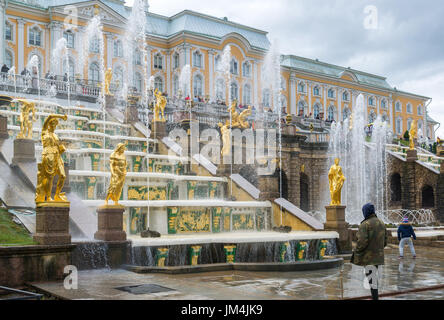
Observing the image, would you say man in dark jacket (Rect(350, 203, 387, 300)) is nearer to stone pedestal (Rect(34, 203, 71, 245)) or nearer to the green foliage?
stone pedestal (Rect(34, 203, 71, 245))

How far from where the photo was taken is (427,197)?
35.6 meters

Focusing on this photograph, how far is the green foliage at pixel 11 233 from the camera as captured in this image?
993 cm

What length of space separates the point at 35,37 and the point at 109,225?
134 ft

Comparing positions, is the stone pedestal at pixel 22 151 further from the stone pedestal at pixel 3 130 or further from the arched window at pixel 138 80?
the arched window at pixel 138 80

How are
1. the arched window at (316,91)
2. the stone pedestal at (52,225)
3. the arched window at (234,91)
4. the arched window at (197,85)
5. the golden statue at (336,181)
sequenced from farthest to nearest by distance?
the arched window at (316,91) < the arched window at (234,91) < the arched window at (197,85) < the golden statue at (336,181) < the stone pedestal at (52,225)

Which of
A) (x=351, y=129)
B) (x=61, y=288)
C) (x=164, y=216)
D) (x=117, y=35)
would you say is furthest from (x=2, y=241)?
(x=117, y=35)

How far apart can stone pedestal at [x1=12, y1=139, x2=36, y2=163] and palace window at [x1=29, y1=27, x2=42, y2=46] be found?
35848 millimetres

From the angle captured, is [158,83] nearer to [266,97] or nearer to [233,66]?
[233,66]

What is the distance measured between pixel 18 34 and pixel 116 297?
145ft

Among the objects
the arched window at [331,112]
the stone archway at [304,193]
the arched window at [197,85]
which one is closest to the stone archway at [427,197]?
the stone archway at [304,193]

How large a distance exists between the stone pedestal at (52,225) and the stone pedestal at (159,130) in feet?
48.9

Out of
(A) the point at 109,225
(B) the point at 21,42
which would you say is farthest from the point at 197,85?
(A) the point at 109,225

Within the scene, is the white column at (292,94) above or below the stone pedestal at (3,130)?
above

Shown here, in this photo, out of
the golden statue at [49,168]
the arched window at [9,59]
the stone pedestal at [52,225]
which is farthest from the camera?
the arched window at [9,59]
